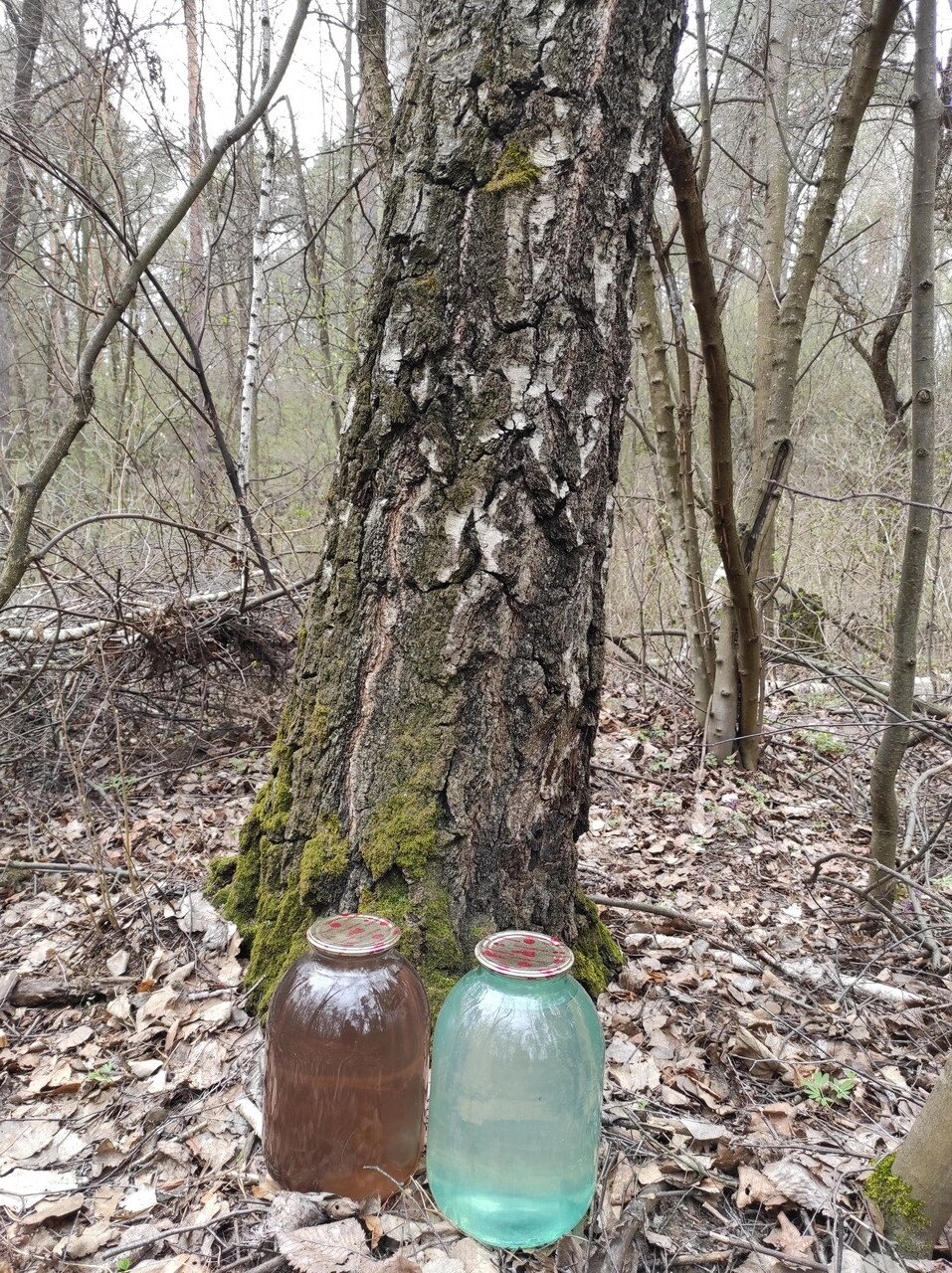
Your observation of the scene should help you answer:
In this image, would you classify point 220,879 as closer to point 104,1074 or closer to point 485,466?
point 104,1074

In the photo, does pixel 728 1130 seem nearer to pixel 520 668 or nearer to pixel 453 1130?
pixel 453 1130

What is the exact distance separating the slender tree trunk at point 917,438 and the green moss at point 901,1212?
4.08 feet

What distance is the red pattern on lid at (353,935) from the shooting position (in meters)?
1.20

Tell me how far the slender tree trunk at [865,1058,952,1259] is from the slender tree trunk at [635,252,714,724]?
313cm

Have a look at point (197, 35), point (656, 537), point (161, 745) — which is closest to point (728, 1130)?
point (161, 745)

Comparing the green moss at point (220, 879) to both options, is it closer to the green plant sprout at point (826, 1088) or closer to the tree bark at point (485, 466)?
the tree bark at point (485, 466)

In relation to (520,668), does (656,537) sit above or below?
above

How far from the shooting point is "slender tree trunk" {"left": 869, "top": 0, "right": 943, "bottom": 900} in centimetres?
234

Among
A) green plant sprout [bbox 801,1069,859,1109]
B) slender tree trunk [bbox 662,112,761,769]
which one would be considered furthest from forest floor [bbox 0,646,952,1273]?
slender tree trunk [bbox 662,112,761,769]

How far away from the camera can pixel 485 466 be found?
60.7 inches

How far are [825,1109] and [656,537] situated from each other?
421 centimetres

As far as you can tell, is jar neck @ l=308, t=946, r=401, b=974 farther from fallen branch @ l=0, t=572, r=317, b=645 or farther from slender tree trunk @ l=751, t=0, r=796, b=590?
slender tree trunk @ l=751, t=0, r=796, b=590

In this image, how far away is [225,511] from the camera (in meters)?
5.43

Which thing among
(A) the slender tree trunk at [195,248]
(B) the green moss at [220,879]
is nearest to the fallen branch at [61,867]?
(B) the green moss at [220,879]
